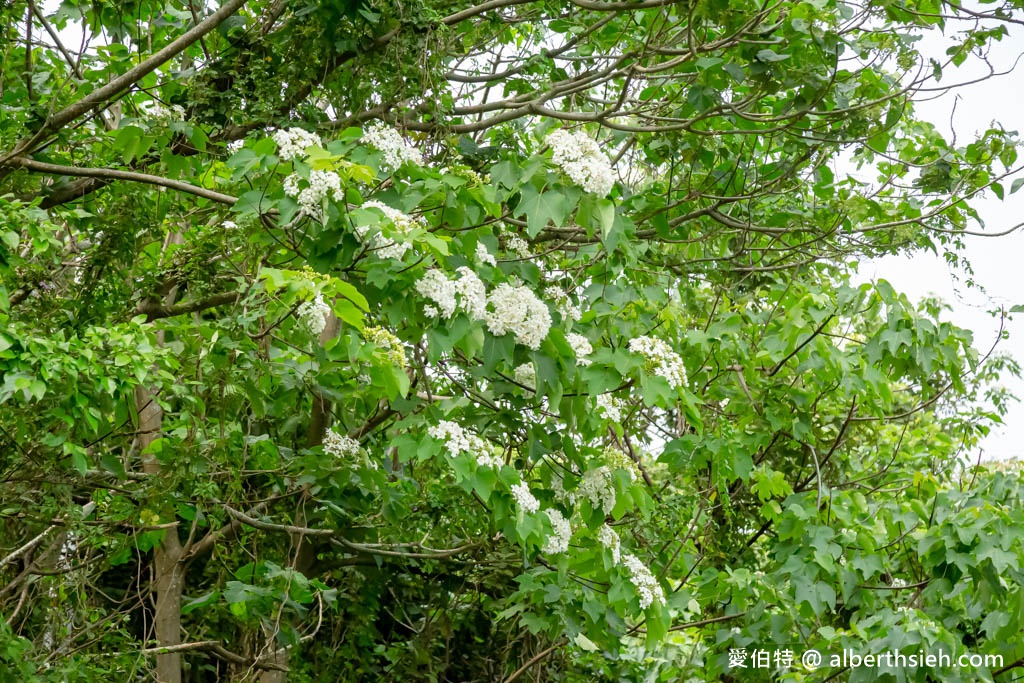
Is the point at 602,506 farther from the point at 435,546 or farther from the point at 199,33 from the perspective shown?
the point at 199,33

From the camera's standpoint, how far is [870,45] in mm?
3984

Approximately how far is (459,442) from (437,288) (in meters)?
0.50

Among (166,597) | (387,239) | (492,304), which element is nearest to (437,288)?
(387,239)

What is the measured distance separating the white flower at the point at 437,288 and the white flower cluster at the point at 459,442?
0.41 metres

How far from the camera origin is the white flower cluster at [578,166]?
8.89ft

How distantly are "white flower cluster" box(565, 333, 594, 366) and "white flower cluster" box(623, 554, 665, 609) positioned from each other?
0.83 metres

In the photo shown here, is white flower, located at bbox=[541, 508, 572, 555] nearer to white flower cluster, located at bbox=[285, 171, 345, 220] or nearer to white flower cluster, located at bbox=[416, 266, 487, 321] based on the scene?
white flower cluster, located at bbox=[416, 266, 487, 321]

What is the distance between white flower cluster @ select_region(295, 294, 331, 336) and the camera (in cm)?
239

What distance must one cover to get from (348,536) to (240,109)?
6.60 feet

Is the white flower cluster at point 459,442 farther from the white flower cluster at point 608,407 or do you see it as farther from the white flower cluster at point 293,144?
the white flower cluster at point 293,144

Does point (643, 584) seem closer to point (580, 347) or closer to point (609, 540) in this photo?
point (609, 540)

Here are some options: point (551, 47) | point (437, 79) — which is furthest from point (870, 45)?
point (437, 79)

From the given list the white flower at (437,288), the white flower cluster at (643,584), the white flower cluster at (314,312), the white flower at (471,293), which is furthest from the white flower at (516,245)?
the white flower cluster at (643,584)

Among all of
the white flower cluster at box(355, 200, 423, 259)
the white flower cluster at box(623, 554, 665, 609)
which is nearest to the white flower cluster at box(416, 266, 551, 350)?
the white flower cluster at box(355, 200, 423, 259)
